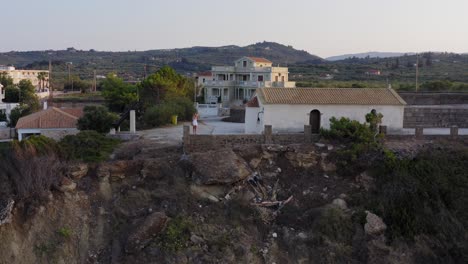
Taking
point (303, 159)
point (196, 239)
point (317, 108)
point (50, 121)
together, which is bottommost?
point (196, 239)

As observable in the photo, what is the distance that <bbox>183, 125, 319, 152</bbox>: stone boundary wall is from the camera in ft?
62.2

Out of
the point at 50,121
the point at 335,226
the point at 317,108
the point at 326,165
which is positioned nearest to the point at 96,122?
the point at 50,121

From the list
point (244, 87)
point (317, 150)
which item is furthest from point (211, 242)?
point (244, 87)

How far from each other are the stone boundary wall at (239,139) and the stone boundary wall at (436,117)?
7780 millimetres

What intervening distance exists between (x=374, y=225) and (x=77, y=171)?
942 centimetres

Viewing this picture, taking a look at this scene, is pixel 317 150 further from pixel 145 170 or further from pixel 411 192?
pixel 145 170

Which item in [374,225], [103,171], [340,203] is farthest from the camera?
[103,171]

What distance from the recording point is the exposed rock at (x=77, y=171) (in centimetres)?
1692

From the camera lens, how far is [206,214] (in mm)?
16141

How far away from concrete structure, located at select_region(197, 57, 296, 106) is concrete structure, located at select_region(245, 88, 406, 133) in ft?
70.0

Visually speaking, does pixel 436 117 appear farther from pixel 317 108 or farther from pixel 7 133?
pixel 7 133

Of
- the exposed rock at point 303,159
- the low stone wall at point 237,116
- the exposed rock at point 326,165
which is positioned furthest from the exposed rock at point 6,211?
the low stone wall at point 237,116

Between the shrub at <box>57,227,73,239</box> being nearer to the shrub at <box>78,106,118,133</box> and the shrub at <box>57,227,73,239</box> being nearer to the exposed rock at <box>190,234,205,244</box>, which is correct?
the exposed rock at <box>190,234,205,244</box>

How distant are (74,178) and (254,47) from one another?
13945 centimetres
